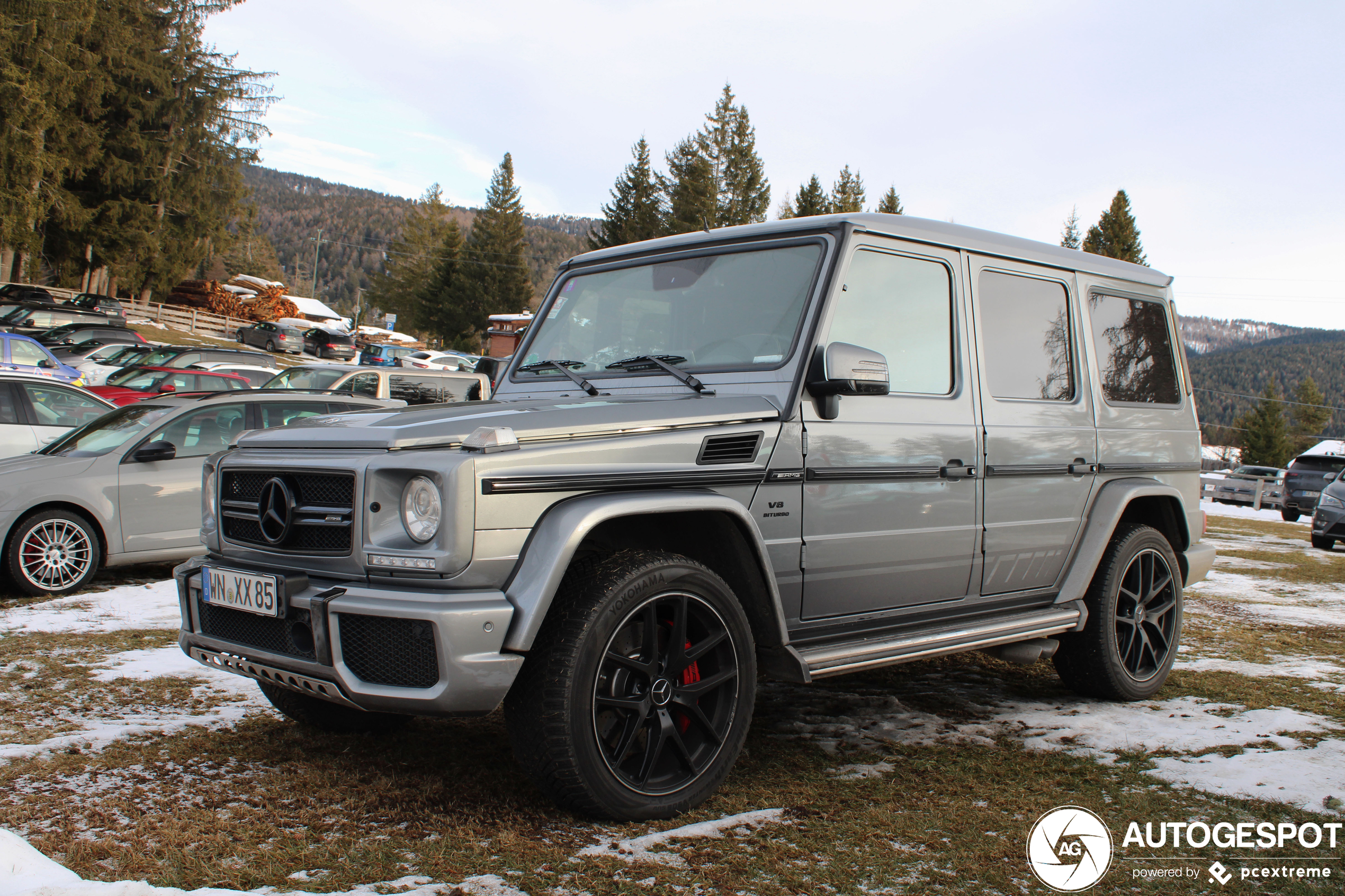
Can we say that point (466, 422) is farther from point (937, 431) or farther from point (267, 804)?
point (937, 431)

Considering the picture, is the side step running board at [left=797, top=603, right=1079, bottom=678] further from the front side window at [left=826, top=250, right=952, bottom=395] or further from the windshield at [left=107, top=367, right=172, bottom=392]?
the windshield at [left=107, top=367, right=172, bottom=392]

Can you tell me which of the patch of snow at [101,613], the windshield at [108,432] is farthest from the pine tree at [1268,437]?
the patch of snow at [101,613]

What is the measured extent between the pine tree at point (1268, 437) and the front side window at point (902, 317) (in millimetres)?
92737

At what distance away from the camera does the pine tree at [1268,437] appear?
8400 centimetres

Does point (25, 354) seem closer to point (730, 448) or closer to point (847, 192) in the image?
point (730, 448)

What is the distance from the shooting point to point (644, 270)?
4.41m

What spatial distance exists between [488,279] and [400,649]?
67652 millimetres

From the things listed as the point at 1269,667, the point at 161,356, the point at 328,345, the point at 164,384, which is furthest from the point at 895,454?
the point at 328,345

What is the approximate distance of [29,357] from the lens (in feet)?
59.0

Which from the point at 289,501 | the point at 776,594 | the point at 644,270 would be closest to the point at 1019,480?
the point at 776,594

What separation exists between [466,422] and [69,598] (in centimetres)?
554

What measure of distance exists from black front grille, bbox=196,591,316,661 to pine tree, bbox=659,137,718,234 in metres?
53.9

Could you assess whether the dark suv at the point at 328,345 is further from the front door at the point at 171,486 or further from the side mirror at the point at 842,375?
the side mirror at the point at 842,375

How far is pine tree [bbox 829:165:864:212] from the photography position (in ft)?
235
